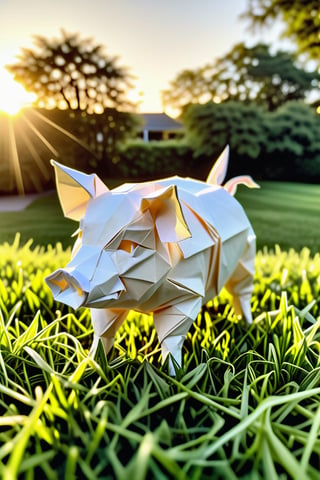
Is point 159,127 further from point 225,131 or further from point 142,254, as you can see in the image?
point 142,254

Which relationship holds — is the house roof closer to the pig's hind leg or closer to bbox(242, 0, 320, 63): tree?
bbox(242, 0, 320, 63): tree

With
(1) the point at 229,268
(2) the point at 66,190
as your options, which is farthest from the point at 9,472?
(1) the point at 229,268

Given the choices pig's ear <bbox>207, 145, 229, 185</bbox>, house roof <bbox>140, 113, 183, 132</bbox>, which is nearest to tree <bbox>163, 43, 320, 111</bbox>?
house roof <bbox>140, 113, 183, 132</bbox>

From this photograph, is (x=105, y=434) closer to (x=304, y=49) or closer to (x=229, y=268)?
(x=229, y=268)

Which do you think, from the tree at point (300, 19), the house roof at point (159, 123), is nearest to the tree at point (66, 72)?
the house roof at point (159, 123)

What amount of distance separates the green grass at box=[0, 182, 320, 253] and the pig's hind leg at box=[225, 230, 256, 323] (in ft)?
4.23

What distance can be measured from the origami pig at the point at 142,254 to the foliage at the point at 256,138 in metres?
2.00

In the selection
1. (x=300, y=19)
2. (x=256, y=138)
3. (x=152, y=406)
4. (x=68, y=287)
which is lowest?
(x=152, y=406)

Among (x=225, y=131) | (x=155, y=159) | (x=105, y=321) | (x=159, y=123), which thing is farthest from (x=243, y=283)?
(x=225, y=131)

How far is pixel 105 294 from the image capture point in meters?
0.65

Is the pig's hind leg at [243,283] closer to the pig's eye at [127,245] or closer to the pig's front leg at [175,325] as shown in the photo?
the pig's front leg at [175,325]

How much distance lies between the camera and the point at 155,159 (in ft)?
8.74

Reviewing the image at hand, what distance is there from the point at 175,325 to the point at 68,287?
0.25 metres

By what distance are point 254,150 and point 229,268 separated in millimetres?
2070
